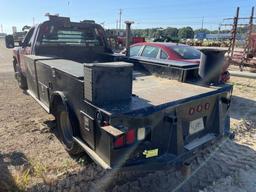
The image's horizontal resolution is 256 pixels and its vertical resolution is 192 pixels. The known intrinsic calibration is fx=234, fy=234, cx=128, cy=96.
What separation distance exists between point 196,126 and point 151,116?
2.87 feet

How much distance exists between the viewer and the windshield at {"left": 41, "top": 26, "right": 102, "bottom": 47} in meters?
5.23

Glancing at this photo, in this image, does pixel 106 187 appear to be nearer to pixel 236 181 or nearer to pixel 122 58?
pixel 236 181

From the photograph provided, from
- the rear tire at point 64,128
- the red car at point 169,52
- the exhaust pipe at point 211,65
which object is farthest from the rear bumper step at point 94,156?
the red car at point 169,52

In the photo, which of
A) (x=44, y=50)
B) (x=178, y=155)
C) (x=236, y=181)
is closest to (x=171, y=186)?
(x=178, y=155)

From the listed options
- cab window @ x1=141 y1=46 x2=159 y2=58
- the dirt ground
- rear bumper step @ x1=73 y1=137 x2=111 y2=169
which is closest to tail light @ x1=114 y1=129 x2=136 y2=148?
rear bumper step @ x1=73 y1=137 x2=111 y2=169

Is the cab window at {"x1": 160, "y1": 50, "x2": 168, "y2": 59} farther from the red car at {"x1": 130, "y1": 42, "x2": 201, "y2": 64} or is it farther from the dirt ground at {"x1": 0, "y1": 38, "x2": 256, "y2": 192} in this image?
the dirt ground at {"x1": 0, "y1": 38, "x2": 256, "y2": 192}

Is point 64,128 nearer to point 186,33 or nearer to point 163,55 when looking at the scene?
point 163,55

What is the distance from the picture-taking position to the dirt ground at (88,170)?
Result: 2.98 meters

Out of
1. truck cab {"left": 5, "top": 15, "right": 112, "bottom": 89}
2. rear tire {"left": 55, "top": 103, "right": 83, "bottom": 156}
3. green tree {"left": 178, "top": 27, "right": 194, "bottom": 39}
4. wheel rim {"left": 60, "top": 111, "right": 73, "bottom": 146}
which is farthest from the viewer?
green tree {"left": 178, "top": 27, "right": 194, "bottom": 39}

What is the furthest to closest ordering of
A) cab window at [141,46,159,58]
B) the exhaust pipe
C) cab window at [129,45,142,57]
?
cab window at [129,45,142,57]
cab window at [141,46,159,58]
the exhaust pipe

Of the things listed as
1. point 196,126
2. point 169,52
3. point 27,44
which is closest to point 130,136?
point 196,126

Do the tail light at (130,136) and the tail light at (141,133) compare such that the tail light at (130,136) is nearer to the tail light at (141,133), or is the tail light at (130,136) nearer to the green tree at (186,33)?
the tail light at (141,133)

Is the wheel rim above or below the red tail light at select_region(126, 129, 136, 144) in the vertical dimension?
below

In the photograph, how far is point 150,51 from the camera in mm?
7035
